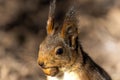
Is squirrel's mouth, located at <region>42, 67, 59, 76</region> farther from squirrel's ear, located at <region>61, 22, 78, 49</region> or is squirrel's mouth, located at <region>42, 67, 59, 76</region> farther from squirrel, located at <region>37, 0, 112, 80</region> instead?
squirrel's ear, located at <region>61, 22, 78, 49</region>

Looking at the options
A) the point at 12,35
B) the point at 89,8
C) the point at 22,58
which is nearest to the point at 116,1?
the point at 89,8

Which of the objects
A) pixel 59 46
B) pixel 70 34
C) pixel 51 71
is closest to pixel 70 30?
pixel 70 34

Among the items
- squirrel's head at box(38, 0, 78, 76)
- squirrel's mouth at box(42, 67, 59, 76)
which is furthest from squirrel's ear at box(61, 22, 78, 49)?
squirrel's mouth at box(42, 67, 59, 76)

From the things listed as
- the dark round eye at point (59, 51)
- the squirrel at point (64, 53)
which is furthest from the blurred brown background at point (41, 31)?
the dark round eye at point (59, 51)

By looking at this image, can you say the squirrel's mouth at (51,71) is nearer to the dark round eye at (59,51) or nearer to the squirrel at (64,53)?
the squirrel at (64,53)

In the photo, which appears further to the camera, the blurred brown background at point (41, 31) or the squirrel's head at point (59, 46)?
the blurred brown background at point (41, 31)

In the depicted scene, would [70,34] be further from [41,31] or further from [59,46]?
[41,31]

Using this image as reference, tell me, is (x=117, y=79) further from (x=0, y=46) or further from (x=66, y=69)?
(x=66, y=69)
